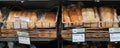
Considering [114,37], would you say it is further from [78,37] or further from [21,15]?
[21,15]

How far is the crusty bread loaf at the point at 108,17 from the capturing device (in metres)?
2.43

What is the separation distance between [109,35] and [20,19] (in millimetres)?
822

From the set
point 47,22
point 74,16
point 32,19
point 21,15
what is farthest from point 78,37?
point 21,15

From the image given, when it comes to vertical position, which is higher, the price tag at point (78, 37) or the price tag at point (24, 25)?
the price tag at point (24, 25)

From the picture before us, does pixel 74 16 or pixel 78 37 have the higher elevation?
pixel 74 16

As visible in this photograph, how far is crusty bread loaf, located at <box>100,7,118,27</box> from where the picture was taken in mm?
2426

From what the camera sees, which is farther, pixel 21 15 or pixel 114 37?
pixel 21 15

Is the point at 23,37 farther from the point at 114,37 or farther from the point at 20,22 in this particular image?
the point at 114,37

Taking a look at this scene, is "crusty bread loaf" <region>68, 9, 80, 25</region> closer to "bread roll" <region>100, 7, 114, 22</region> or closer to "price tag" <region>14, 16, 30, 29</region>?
"bread roll" <region>100, 7, 114, 22</region>

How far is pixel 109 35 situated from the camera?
7.97 ft

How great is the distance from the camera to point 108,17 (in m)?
2.47

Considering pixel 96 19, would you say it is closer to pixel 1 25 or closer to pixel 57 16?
pixel 57 16

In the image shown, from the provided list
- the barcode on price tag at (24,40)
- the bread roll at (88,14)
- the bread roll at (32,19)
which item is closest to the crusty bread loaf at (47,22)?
the bread roll at (32,19)

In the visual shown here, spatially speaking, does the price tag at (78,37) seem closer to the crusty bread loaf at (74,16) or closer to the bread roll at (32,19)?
the crusty bread loaf at (74,16)
